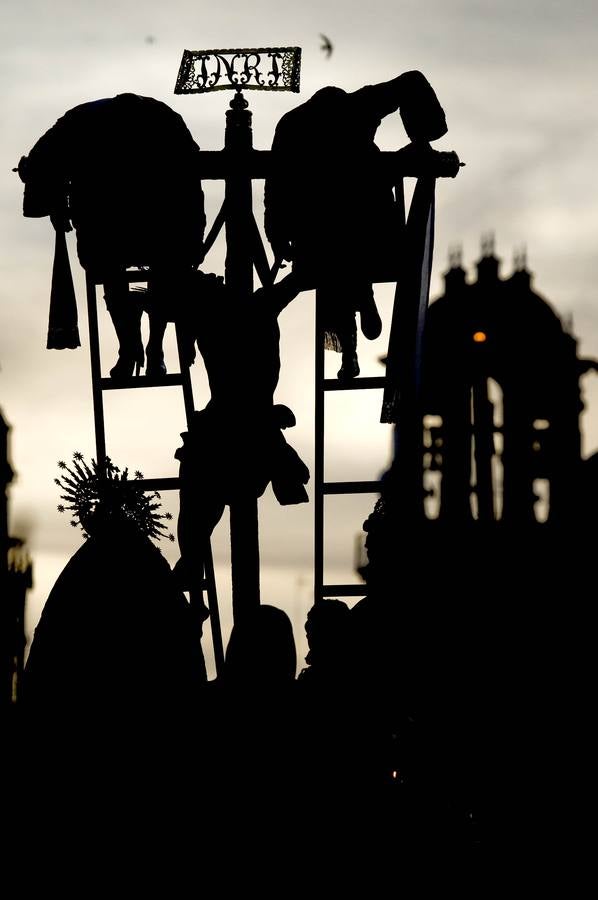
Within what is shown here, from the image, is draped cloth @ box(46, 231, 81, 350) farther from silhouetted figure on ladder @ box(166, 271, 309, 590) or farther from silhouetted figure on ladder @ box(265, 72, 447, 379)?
silhouetted figure on ladder @ box(265, 72, 447, 379)

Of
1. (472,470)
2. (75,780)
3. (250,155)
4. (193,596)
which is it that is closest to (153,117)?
(250,155)

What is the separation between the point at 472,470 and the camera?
5434cm

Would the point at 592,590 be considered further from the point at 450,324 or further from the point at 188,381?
the point at 450,324

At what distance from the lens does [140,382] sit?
51.0ft

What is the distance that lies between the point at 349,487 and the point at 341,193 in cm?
231

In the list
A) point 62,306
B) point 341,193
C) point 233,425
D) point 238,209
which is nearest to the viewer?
point 233,425

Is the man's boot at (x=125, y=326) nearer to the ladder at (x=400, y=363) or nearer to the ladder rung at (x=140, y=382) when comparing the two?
the ladder rung at (x=140, y=382)

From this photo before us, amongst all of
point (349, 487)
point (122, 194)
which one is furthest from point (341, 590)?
point (122, 194)

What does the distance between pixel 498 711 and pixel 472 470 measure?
40.5 m

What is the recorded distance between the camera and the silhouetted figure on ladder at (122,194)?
1536cm

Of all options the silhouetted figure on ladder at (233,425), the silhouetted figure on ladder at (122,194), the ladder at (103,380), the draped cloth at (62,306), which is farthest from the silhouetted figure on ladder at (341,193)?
the draped cloth at (62,306)

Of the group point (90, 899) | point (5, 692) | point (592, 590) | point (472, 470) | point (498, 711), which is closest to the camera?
point (90, 899)

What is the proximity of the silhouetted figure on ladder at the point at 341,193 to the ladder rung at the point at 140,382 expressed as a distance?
4.11ft

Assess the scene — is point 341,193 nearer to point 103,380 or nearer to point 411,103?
point 411,103
